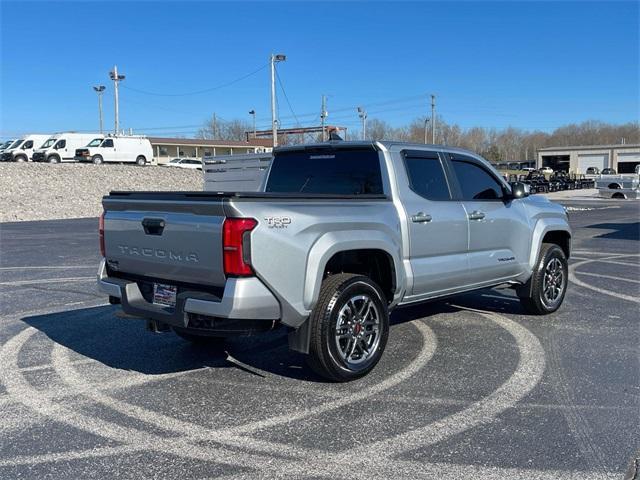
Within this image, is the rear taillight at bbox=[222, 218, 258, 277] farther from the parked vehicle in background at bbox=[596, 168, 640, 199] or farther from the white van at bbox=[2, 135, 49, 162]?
the white van at bbox=[2, 135, 49, 162]

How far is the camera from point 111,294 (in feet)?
16.6

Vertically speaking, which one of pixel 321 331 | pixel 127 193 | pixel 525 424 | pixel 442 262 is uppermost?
pixel 127 193

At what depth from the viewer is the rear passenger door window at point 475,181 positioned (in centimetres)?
627

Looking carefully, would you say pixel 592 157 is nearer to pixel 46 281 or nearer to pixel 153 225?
pixel 46 281

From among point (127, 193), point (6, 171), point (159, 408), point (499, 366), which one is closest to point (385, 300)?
point (499, 366)

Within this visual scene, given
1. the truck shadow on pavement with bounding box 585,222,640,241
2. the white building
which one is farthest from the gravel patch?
the white building

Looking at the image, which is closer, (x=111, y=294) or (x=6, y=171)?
(x=111, y=294)

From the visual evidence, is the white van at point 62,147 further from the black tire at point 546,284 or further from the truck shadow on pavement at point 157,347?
the black tire at point 546,284

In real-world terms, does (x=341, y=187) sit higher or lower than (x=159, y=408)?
higher

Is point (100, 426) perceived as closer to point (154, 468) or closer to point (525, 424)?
point (154, 468)

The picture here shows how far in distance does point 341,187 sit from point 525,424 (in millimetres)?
2655

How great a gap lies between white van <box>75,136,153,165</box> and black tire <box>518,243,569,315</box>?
40.0 metres

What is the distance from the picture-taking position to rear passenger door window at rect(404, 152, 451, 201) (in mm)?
5648

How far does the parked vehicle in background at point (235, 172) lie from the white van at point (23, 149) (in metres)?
34.6
